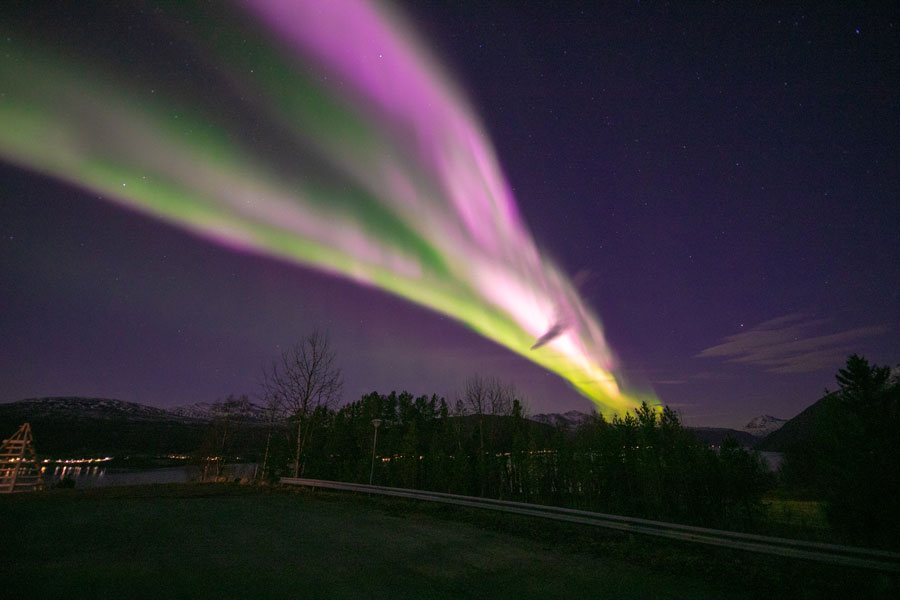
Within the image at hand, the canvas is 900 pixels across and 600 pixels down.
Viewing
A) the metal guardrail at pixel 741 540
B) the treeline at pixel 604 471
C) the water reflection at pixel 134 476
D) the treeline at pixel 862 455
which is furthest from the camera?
the water reflection at pixel 134 476

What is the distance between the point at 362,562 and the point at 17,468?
30245 millimetres

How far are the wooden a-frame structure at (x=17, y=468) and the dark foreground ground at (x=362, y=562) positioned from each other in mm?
18346

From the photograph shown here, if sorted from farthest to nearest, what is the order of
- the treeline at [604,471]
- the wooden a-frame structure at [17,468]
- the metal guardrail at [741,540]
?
the wooden a-frame structure at [17,468]
the treeline at [604,471]
the metal guardrail at [741,540]

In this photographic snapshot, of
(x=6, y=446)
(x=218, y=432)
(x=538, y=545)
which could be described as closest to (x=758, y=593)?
(x=538, y=545)

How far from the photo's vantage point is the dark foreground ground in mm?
5676

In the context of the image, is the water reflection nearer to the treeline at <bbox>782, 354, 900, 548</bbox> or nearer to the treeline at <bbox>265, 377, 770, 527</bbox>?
the treeline at <bbox>265, 377, 770, 527</bbox>

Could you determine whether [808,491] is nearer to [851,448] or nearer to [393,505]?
[851,448]

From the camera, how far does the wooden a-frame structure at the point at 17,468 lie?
77.7 feet

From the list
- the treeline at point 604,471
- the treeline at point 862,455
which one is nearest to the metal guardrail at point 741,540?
the treeline at point 604,471

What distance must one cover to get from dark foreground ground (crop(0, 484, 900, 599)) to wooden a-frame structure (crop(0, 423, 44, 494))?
18346 mm

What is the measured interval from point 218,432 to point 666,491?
5539 centimetres

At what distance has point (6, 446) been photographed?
2536 centimetres

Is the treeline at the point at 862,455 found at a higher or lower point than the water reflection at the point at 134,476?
higher

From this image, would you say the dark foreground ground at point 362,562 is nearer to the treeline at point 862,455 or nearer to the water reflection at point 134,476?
the water reflection at point 134,476
